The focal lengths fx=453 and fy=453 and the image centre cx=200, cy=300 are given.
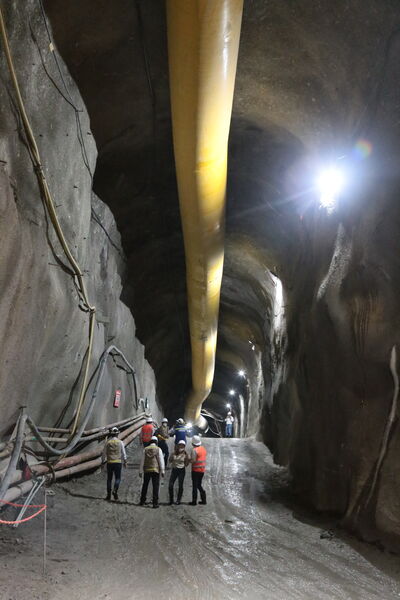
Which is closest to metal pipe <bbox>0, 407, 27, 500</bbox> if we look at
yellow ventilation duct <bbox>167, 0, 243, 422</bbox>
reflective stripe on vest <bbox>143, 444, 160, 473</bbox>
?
reflective stripe on vest <bbox>143, 444, 160, 473</bbox>

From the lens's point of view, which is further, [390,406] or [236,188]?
[236,188]

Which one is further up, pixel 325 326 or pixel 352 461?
pixel 325 326

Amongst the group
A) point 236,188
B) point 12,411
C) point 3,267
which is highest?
point 236,188

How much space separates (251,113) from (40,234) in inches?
185

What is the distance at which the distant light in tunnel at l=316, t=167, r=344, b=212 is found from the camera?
7.15 m

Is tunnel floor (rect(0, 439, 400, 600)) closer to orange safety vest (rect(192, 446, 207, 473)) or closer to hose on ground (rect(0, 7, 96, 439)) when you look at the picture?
orange safety vest (rect(192, 446, 207, 473))

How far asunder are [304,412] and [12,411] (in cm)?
604

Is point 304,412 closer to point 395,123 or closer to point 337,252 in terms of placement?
point 337,252

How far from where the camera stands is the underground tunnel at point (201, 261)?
4.71m

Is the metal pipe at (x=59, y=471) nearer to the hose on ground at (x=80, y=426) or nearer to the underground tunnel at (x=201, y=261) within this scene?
the underground tunnel at (x=201, y=261)

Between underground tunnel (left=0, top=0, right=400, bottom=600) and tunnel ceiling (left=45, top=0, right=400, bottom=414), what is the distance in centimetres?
4

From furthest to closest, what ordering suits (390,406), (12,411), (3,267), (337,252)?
(337,252) → (390,406) → (12,411) → (3,267)

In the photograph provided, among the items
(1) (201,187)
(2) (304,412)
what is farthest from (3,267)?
(2) (304,412)

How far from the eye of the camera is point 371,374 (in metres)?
6.25
